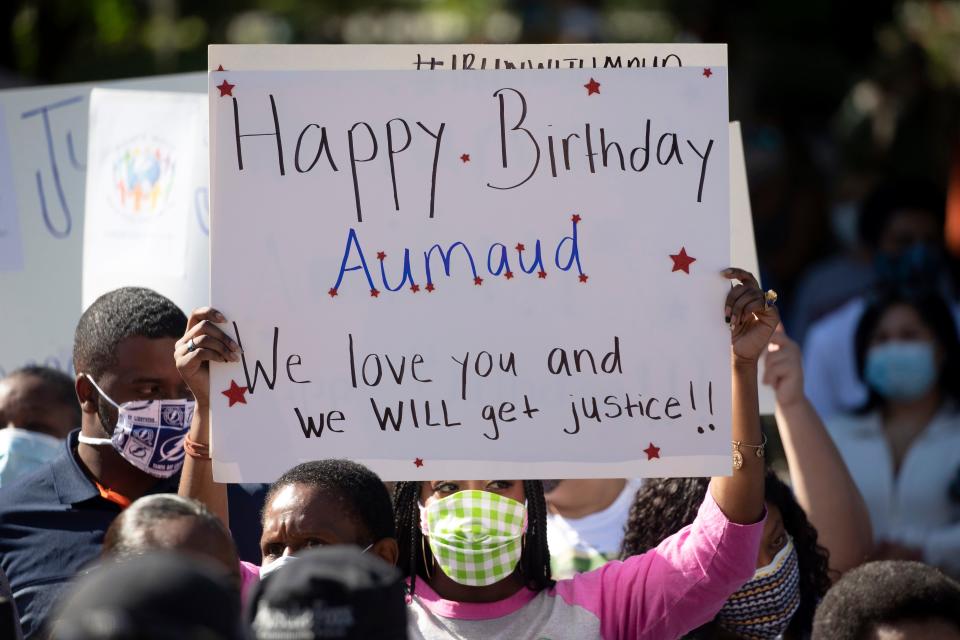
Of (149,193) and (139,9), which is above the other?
(139,9)

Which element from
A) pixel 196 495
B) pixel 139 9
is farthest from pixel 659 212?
pixel 139 9

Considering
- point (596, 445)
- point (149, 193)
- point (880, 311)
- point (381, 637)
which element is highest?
point (149, 193)

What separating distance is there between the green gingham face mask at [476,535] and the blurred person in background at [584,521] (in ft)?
2.60

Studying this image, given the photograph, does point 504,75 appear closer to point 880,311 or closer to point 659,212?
point 659,212

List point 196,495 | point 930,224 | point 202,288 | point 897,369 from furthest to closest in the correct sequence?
point 930,224 → point 897,369 → point 202,288 → point 196,495

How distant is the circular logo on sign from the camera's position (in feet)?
15.7

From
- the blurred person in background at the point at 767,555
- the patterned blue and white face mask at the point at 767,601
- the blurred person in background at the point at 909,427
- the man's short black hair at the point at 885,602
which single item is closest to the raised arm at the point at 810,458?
the blurred person in background at the point at 767,555

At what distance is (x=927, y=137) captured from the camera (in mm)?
10969

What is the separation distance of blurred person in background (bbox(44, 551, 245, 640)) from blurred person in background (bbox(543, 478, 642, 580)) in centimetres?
234

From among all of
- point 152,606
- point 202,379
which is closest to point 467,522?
point 202,379

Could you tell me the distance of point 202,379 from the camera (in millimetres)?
3445

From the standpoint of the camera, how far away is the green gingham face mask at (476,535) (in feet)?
11.0

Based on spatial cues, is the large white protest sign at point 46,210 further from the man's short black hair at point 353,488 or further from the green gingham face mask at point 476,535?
the green gingham face mask at point 476,535

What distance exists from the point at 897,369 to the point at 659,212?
2627mm
